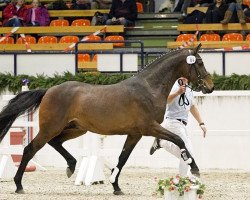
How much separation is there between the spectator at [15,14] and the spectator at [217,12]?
5079 millimetres

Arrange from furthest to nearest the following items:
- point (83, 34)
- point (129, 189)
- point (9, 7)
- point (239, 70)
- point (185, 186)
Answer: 1. point (9, 7)
2. point (83, 34)
3. point (239, 70)
4. point (129, 189)
5. point (185, 186)

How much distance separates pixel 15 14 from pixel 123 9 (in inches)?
126

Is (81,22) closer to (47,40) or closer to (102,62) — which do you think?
(47,40)

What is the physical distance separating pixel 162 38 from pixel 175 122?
12081mm

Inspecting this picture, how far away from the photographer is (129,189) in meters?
15.4

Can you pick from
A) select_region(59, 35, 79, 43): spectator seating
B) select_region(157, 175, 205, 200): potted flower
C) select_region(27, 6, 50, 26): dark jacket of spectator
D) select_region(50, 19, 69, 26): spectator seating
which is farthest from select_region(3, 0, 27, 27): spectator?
select_region(157, 175, 205, 200): potted flower

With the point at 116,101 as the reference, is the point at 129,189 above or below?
below

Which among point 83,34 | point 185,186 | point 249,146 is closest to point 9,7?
point 83,34

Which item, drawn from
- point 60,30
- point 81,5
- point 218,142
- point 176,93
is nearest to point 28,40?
point 60,30

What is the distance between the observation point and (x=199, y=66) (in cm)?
1455

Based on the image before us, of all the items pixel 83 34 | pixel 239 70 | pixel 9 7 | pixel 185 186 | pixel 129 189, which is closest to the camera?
pixel 185 186

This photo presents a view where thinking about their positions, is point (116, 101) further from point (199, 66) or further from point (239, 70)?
point (239, 70)

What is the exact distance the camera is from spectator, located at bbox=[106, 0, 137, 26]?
26.6 metres

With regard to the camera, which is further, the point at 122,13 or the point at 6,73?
the point at 122,13
